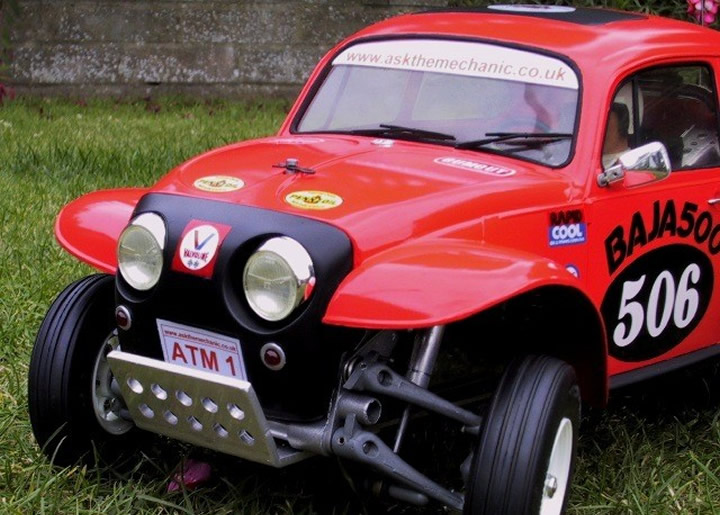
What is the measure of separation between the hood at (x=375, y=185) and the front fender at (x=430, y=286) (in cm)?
13

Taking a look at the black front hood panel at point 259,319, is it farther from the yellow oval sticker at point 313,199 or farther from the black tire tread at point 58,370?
the black tire tread at point 58,370

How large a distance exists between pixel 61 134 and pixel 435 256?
616 centimetres

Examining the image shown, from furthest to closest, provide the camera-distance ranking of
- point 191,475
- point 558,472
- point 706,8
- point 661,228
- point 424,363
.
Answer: point 706,8, point 661,228, point 191,475, point 558,472, point 424,363

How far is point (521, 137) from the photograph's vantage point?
396 cm

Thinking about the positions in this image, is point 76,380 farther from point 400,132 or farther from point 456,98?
point 456,98

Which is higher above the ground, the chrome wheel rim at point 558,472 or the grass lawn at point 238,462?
the chrome wheel rim at point 558,472

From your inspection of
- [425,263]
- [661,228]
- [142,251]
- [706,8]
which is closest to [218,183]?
[142,251]

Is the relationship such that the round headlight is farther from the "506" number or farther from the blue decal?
the "506" number

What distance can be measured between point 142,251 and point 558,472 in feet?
4.12

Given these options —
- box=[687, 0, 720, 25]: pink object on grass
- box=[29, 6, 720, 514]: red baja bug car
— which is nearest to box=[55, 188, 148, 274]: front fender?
box=[29, 6, 720, 514]: red baja bug car

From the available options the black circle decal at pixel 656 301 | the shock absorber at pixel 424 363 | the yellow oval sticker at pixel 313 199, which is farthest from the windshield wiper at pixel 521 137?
the shock absorber at pixel 424 363

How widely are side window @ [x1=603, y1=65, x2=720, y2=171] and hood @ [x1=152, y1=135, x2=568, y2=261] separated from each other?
1.32 ft

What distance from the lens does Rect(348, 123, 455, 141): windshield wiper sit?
405 centimetres

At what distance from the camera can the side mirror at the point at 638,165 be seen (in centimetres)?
387
